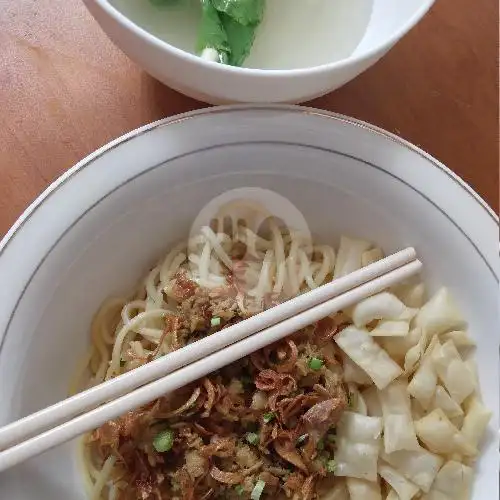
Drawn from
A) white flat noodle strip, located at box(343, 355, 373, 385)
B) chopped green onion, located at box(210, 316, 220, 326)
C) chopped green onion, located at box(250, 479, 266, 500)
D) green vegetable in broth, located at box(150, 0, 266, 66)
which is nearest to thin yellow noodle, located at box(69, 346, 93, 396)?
chopped green onion, located at box(210, 316, 220, 326)

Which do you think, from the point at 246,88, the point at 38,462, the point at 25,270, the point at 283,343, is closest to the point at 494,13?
the point at 246,88

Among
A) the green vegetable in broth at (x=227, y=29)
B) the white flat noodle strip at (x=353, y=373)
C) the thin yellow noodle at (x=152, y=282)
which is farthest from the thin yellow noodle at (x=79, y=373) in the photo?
the green vegetable in broth at (x=227, y=29)

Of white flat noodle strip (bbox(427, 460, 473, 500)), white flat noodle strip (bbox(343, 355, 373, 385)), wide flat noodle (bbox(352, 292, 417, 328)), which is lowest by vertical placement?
white flat noodle strip (bbox(427, 460, 473, 500))

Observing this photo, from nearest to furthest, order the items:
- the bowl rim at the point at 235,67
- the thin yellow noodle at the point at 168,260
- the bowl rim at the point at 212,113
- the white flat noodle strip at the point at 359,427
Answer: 1. the bowl rim at the point at 235,67
2. the bowl rim at the point at 212,113
3. the white flat noodle strip at the point at 359,427
4. the thin yellow noodle at the point at 168,260

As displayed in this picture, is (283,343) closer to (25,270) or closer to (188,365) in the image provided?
(188,365)

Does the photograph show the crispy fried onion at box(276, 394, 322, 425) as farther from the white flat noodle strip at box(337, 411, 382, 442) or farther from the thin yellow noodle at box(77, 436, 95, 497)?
the thin yellow noodle at box(77, 436, 95, 497)

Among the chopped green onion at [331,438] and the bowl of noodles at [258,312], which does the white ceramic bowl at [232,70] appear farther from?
the chopped green onion at [331,438]

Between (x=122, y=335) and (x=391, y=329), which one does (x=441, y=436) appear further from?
(x=122, y=335)
